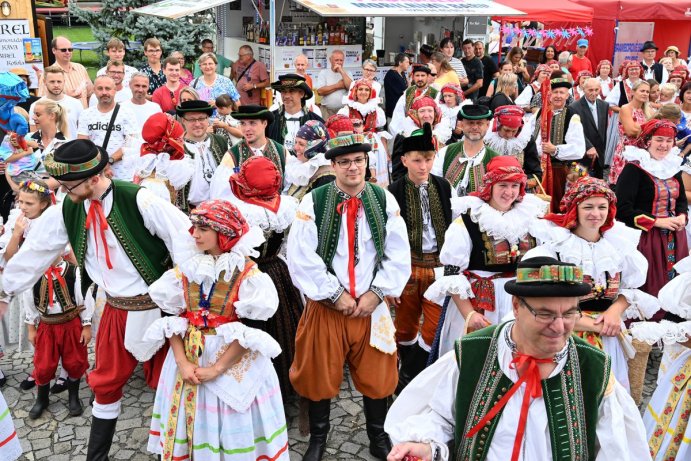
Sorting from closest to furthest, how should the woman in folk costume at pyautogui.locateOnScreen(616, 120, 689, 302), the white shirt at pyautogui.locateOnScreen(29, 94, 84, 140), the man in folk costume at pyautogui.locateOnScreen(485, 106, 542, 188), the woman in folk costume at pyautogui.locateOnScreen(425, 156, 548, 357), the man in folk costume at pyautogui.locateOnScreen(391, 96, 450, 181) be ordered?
the woman in folk costume at pyautogui.locateOnScreen(425, 156, 548, 357) → the woman in folk costume at pyautogui.locateOnScreen(616, 120, 689, 302) → the man in folk costume at pyautogui.locateOnScreen(485, 106, 542, 188) → the man in folk costume at pyautogui.locateOnScreen(391, 96, 450, 181) → the white shirt at pyautogui.locateOnScreen(29, 94, 84, 140)

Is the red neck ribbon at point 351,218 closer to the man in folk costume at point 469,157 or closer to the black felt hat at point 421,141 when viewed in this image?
the black felt hat at point 421,141

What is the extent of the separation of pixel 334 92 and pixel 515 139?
16.3ft

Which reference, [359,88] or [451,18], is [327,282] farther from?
[451,18]

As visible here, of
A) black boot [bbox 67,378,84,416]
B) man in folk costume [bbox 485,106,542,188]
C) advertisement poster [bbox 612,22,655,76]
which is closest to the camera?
black boot [bbox 67,378,84,416]

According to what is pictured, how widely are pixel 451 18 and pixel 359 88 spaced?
5.50 metres

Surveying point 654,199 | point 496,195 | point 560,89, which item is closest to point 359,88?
point 560,89

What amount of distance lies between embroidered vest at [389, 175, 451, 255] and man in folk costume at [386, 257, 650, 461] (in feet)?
7.47

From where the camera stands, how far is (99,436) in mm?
4086

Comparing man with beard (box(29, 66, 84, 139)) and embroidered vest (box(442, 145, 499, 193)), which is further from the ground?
man with beard (box(29, 66, 84, 139))

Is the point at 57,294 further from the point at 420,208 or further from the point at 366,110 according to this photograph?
the point at 366,110

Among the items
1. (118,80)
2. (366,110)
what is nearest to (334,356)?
(366,110)

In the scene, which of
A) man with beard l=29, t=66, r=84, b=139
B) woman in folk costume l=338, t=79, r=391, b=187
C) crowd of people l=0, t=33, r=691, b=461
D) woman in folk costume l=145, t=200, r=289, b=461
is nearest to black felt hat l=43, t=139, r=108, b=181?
crowd of people l=0, t=33, r=691, b=461

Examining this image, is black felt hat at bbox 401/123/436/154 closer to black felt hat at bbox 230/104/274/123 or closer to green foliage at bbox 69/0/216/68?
black felt hat at bbox 230/104/274/123

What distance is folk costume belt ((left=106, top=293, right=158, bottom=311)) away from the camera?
4020 mm
